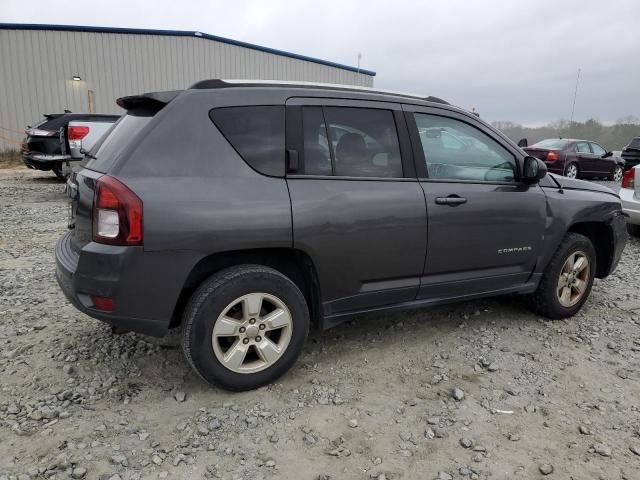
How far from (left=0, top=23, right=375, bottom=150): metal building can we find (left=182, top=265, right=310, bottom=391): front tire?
18594 millimetres

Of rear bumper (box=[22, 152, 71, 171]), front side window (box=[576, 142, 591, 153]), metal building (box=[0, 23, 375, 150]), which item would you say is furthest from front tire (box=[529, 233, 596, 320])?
metal building (box=[0, 23, 375, 150])

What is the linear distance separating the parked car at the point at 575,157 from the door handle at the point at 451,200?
41.2 feet

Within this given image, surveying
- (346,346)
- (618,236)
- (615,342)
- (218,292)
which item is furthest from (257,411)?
(618,236)

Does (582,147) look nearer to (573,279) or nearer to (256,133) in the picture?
(573,279)

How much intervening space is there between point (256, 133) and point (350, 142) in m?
0.62

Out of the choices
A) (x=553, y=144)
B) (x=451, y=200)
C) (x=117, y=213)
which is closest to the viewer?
(x=117, y=213)

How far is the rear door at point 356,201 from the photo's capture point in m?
2.85

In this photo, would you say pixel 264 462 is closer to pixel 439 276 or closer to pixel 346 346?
pixel 346 346

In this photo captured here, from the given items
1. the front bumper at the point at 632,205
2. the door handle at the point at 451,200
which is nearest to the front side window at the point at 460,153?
the door handle at the point at 451,200

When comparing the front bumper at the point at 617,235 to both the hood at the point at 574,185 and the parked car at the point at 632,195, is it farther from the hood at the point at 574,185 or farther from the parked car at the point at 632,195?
the parked car at the point at 632,195

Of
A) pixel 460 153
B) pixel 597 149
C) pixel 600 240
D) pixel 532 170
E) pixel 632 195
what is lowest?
Answer: pixel 600 240

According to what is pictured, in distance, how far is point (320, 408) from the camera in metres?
2.75

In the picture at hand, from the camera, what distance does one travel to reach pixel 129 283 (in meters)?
2.49

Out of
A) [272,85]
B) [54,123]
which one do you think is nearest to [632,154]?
[54,123]
